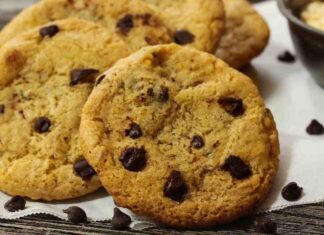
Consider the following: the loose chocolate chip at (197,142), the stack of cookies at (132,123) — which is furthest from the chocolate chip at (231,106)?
the loose chocolate chip at (197,142)

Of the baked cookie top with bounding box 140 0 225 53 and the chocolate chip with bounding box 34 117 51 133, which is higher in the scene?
the chocolate chip with bounding box 34 117 51 133

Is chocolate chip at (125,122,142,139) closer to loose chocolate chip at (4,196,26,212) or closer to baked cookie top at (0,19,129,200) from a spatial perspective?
baked cookie top at (0,19,129,200)

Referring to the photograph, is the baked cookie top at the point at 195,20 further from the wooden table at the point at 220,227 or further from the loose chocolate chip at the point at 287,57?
the wooden table at the point at 220,227

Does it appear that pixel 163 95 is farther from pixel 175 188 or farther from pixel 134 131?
pixel 175 188

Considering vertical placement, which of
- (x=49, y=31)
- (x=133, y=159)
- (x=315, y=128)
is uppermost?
(x=49, y=31)

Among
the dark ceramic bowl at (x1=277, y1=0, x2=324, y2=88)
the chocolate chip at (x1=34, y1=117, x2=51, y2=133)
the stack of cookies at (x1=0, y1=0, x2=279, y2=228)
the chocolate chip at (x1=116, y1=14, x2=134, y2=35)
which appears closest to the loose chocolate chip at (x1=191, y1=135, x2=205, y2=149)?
the stack of cookies at (x1=0, y1=0, x2=279, y2=228)

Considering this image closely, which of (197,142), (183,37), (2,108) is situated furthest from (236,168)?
(2,108)
